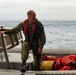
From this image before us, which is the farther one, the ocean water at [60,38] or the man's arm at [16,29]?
the ocean water at [60,38]

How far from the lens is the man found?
5.10 m

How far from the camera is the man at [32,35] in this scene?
510 cm

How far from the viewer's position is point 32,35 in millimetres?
5129

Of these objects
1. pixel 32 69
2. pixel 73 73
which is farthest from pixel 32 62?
pixel 73 73

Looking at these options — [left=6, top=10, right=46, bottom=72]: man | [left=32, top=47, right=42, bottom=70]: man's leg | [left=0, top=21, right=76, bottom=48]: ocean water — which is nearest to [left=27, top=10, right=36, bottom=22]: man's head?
[left=6, top=10, right=46, bottom=72]: man

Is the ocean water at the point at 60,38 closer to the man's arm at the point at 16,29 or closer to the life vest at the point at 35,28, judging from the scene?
the man's arm at the point at 16,29

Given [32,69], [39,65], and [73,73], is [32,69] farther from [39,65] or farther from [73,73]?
[73,73]

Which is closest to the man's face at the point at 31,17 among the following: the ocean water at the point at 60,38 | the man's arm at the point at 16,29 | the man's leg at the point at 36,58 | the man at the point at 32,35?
the man at the point at 32,35

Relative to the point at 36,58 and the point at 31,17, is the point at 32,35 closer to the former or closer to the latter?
the point at 31,17

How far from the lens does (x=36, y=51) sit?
5.24 m

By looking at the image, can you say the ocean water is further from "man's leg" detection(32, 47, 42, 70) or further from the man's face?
the man's face

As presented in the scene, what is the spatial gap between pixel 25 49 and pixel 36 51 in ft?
0.60

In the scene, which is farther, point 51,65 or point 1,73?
point 51,65

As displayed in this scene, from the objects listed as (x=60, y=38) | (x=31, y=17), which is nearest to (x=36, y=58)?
(x=31, y=17)
